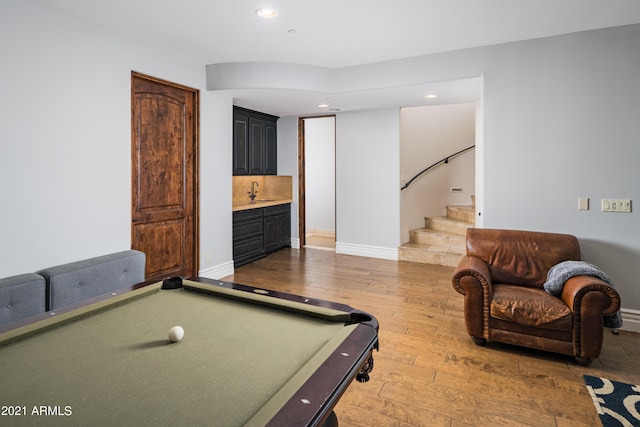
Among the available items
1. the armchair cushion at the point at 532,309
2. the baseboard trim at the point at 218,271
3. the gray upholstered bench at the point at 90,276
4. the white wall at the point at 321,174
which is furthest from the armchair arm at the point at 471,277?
the white wall at the point at 321,174

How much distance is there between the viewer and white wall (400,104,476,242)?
6.11 metres

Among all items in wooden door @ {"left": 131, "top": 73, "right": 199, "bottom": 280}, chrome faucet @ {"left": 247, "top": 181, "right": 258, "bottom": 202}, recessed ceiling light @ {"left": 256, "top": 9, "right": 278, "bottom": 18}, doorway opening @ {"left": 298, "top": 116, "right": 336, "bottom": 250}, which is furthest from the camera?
doorway opening @ {"left": 298, "top": 116, "right": 336, "bottom": 250}

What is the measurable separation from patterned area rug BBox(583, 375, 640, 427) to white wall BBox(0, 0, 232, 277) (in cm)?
385

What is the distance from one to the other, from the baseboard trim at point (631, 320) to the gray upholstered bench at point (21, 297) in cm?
471

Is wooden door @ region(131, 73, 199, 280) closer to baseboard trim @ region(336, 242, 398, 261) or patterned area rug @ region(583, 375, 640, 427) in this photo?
baseboard trim @ region(336, 242, 398, 261)

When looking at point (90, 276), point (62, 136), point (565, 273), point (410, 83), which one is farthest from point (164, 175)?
A: point (565, 273)

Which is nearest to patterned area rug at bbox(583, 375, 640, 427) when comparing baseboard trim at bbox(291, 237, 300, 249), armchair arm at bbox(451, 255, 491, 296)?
armchair arm at bbox(451, 255, 491, 296)

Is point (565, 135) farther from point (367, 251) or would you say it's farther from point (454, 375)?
point (367, 251)

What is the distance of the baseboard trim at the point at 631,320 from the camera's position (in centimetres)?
320

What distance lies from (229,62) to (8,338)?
3716 mm

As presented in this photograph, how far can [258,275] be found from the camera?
4.93 metres

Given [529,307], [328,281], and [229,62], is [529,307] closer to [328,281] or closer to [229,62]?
[328,281]

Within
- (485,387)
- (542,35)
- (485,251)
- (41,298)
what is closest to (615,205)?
(485,251)

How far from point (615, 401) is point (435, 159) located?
489 cm
